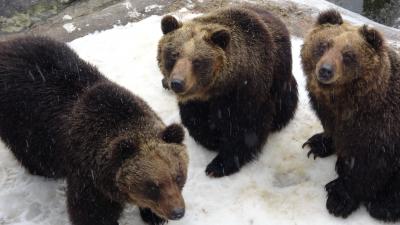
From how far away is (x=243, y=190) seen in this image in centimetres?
643

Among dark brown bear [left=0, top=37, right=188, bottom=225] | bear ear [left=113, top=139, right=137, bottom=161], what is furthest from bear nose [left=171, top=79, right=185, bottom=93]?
bear ear [left=113, top=139, right=137, bottom=161]

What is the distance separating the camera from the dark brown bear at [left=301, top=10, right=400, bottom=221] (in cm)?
515

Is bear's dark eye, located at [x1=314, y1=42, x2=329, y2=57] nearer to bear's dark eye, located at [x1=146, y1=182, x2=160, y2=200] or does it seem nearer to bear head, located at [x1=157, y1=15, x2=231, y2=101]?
bear head, located at [x1=157, y1=15, x2=231, y2=101]

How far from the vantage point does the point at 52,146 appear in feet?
19.6

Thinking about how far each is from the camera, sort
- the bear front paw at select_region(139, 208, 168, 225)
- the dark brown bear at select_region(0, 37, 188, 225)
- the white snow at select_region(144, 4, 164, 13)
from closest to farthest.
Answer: the dark brown bear at select_region(0, 37, 188, 225)
the bear front paw at select_region(139, 208, 168, 225)
the white snow at select_region(144, 4, 164, 13)

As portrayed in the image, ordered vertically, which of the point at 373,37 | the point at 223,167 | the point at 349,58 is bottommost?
the point at 223,167

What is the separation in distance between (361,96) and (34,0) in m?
8.51

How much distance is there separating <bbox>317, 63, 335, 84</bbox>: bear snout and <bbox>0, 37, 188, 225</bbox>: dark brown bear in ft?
4.68

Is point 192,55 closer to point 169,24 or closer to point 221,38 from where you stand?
point 221,38

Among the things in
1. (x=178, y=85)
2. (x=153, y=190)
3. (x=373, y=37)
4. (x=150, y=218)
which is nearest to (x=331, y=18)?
(x=373, y=37)

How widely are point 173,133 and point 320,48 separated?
5.52 ft

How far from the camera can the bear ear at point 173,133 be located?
5113mm

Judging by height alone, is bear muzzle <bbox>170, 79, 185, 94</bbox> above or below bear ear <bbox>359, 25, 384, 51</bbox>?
below

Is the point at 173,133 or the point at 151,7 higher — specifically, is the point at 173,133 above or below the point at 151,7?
above
